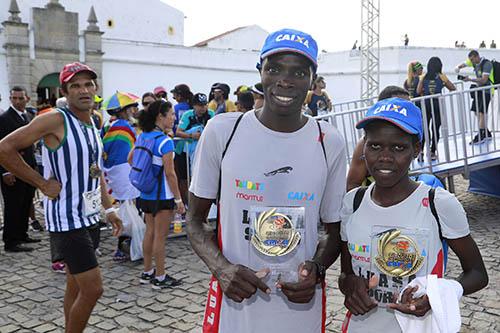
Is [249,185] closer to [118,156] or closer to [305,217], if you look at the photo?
[305,217]

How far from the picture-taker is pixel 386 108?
1.95 metres

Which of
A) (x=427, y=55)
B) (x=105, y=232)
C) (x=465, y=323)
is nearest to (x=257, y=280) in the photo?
(x=465, y=323)

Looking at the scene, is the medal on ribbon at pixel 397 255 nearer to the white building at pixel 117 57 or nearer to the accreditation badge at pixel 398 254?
the accreditation badge at pixel 398 254

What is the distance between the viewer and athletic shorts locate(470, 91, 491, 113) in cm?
808

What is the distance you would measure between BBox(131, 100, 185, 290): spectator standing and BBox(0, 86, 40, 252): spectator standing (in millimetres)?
2325

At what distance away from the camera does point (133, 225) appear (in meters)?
5.73

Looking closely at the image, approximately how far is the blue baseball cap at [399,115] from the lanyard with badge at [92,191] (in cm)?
212

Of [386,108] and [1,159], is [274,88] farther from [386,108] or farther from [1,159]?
[1,159]

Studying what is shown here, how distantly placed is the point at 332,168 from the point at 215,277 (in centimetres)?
68

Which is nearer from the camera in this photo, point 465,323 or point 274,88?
point 274,88

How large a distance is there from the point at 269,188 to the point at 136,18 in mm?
26404

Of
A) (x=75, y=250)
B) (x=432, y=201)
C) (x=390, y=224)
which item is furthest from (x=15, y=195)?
(x=432, y=201)

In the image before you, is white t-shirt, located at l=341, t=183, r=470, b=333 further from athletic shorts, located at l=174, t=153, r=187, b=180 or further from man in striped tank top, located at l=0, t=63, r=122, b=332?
athletic shorts, located at l=174, t=153, r=187, b=180

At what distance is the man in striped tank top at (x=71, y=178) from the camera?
316 cm
